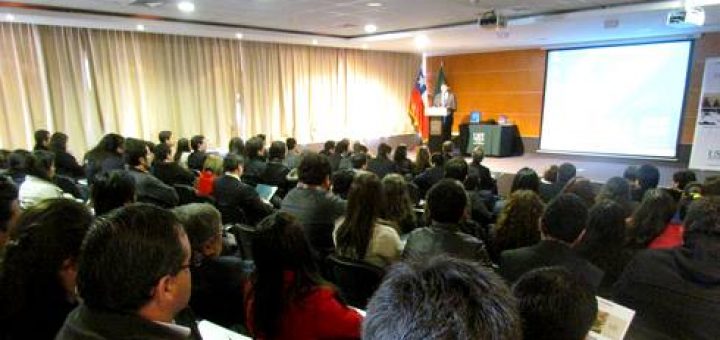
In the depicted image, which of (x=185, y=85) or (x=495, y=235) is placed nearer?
(x=495, y=235)

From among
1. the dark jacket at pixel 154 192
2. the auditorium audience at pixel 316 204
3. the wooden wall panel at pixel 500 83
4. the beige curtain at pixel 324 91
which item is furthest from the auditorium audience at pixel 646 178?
the beige curtain at pixel 324 91

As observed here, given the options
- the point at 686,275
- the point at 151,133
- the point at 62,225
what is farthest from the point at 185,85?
the point at 686,275

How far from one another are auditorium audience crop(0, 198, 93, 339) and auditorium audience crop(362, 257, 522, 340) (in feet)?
3.32

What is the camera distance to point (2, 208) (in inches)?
74.4

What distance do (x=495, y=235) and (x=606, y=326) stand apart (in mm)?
1394

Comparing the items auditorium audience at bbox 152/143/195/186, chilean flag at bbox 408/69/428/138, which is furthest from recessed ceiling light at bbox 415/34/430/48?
auditorium audience at bbox 152/143/195/186

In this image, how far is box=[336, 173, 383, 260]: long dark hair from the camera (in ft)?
7.78

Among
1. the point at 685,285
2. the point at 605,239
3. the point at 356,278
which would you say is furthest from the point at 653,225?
the point at 356,278

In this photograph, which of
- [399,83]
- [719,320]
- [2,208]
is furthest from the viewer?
[399,83]

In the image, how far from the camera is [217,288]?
1833 millimetres

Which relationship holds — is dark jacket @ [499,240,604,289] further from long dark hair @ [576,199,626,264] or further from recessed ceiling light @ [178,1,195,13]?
recessed ceiling light @ [178,1,195,13]

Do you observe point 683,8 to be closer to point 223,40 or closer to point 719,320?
point 719,320

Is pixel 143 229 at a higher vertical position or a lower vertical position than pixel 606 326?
higher

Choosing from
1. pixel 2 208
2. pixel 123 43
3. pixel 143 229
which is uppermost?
pixel 123 43
